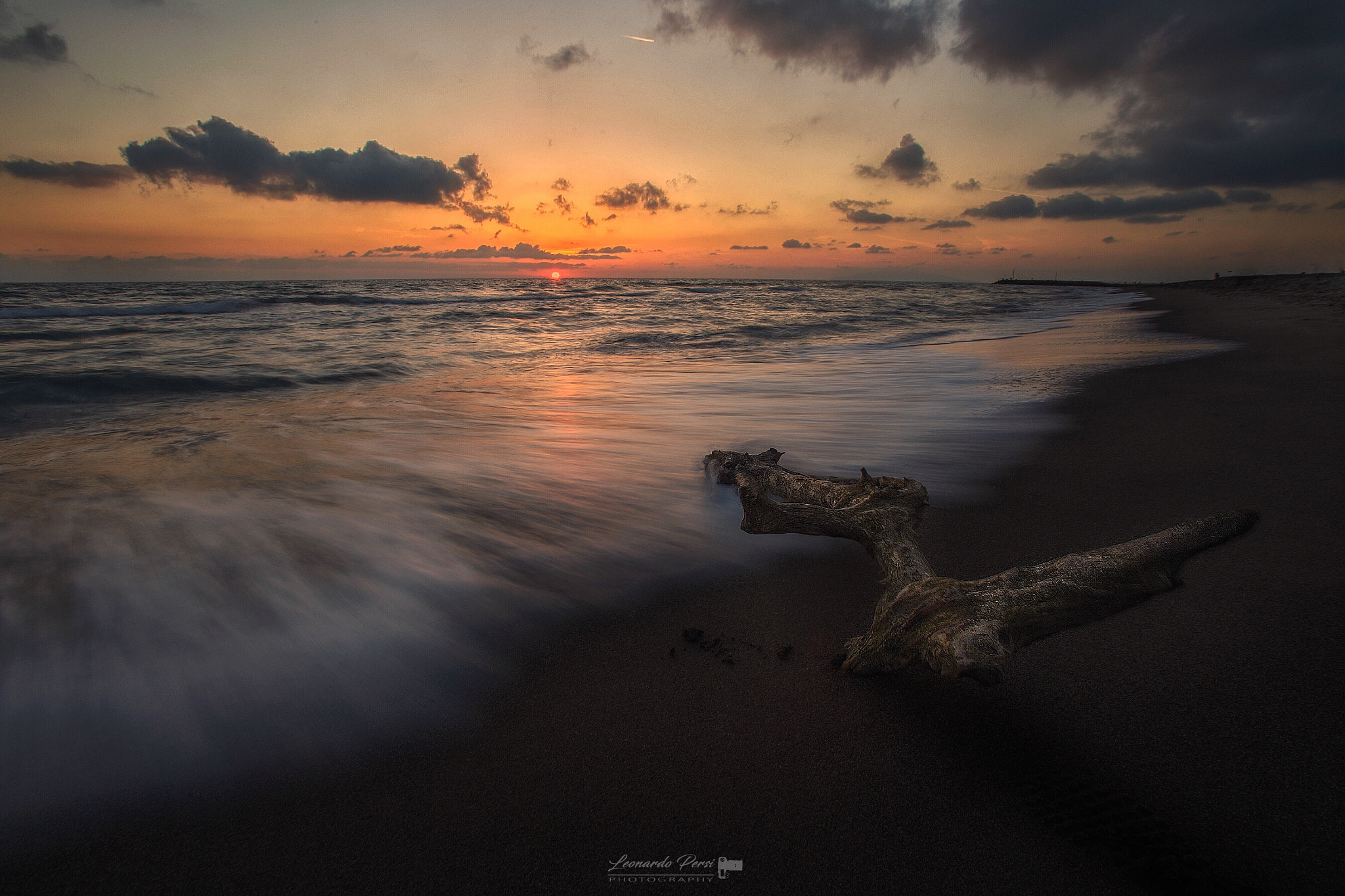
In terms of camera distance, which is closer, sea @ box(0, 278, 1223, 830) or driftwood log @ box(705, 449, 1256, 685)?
driftwood log @ box(705, 449, 1256, 685)

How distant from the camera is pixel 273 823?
1.45 meters

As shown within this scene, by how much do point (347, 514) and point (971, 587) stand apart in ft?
10.7

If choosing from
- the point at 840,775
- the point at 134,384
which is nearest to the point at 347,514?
the point at 840,775

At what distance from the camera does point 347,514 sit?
3.38m

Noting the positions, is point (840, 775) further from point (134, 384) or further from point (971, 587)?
point (134, 384)

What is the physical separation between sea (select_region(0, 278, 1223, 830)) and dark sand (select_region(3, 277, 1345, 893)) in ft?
0.71

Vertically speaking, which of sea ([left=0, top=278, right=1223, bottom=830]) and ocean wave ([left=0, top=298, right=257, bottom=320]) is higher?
ocean wave ([left=0, top=298, right=257, bottom=320])

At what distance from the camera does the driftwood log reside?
1.52m

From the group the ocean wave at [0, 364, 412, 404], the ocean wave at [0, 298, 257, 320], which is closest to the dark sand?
the ocean wave at [0, 364, 412, 404]

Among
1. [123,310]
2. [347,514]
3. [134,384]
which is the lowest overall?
[134,384]

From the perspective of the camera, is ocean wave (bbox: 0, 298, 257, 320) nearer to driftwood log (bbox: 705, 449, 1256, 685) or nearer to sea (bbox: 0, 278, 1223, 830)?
sea (bbox: 0, 278, 1223, 830)

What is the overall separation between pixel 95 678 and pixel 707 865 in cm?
220

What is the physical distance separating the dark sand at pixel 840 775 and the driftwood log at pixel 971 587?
0.40 ft

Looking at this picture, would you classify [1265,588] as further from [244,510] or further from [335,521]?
[244,510]
